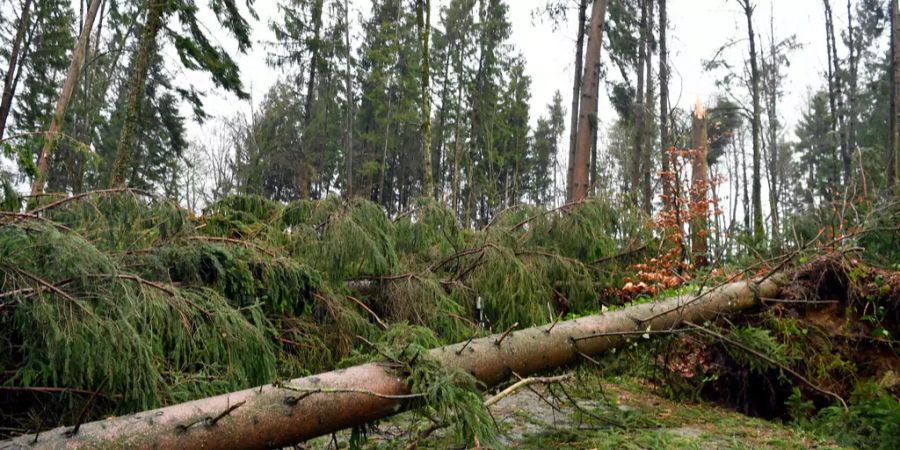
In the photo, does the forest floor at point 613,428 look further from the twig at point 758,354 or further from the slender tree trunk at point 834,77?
the slender tree trunk at point 834,77

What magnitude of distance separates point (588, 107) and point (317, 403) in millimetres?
7970

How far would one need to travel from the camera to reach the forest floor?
2.88 metres

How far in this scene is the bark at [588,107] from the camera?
9.12 m

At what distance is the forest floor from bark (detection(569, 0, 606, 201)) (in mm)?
5482

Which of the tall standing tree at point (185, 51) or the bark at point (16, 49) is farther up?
the bark at point (16, 49)

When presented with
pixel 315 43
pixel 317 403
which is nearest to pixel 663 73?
pixel 315 43

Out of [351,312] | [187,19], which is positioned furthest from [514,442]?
[187,19]

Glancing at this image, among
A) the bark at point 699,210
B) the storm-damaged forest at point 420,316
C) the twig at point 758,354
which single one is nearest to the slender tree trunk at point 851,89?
the storm-damaged forest at point 420,316

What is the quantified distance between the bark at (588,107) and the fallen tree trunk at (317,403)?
588cm

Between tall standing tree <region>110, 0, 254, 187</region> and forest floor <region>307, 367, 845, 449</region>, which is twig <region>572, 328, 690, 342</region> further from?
tall standing tree <region>110, 0, 254, 187</region>

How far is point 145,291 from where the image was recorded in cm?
264

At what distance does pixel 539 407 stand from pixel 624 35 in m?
13.1

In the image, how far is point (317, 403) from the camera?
7.22 feet

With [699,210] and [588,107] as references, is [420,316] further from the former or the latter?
[588,107]
